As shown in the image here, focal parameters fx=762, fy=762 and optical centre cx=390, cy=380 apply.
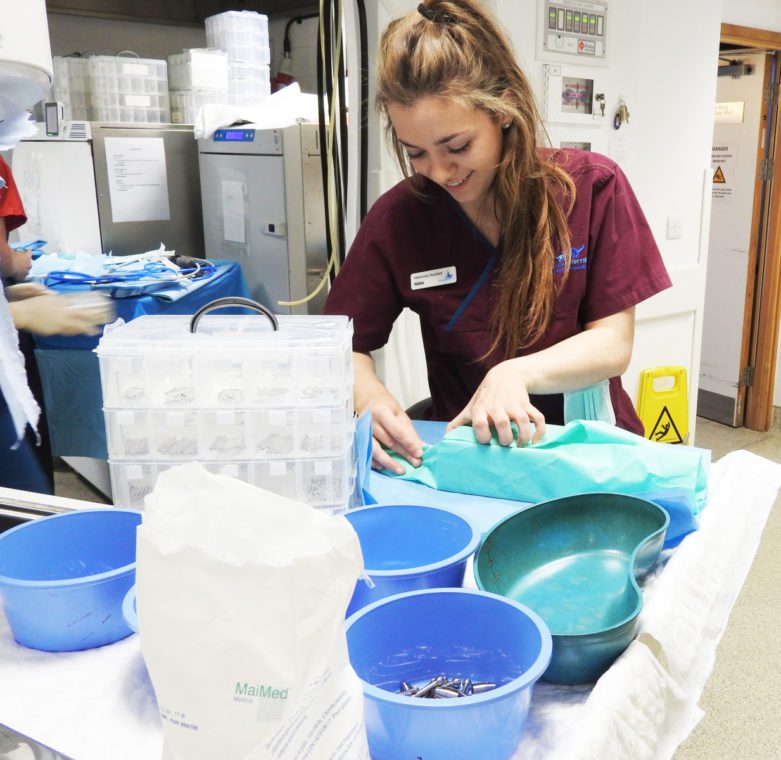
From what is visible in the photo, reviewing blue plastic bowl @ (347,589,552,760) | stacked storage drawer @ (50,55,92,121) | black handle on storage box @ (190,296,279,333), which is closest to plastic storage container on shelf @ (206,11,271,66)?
stacked storage drawer @ (50,55,92,121)

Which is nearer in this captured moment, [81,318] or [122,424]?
[122,424]

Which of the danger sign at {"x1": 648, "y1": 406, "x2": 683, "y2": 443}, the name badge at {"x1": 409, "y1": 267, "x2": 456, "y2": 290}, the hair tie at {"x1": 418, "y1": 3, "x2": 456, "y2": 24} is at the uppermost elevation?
the hair tie at {"x1": 418, "y1": 3, "x2": 456, "y2": 24}

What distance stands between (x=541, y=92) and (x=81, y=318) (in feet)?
6.11

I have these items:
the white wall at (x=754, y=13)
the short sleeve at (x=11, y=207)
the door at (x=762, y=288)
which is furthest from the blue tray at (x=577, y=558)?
the door at (x=762, y=288)

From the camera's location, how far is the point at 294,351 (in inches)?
35.0

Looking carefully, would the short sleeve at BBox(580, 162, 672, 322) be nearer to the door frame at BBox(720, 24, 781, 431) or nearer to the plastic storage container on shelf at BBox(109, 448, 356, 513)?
the plastic storage container on shelf at BBox(109, 448, 356, 513)

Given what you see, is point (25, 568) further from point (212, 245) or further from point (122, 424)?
point (212, 245)

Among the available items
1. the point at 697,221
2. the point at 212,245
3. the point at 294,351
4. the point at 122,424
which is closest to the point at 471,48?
the point at 294,351

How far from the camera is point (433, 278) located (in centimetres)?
151

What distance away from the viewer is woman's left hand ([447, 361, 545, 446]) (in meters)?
1.07

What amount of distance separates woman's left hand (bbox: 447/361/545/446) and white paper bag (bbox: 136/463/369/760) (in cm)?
62

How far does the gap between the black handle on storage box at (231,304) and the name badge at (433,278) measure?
57 cm

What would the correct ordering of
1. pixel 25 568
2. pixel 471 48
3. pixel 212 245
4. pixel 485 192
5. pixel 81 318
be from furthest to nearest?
1. pixel 212 245
2. pixel 485 192
3. pixel 471 48
4. pixel 81 318
5. pixel 25 568

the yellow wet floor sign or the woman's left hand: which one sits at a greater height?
the woman's left hand
